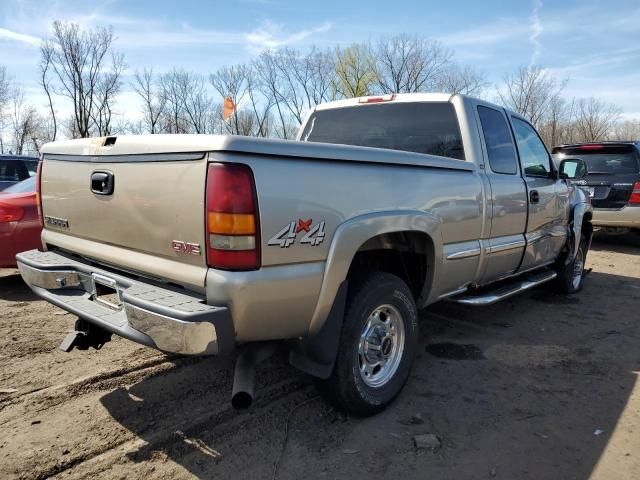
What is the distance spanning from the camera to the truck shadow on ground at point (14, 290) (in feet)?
17.9

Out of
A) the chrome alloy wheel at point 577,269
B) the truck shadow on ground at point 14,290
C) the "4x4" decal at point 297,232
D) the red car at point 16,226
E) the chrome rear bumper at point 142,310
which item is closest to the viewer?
the chrome rear bumper at point 142,310

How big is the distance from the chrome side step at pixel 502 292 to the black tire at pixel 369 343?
82 cm

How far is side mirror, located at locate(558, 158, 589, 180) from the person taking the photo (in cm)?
519

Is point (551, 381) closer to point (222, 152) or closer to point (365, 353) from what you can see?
point (365, 353)

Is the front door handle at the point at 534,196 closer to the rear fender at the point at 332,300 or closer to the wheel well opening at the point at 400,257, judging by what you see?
the wheel well opening at the point at 400,257

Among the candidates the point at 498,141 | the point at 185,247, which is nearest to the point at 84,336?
the point at 185,247

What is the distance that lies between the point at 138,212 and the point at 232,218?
2.15 ft

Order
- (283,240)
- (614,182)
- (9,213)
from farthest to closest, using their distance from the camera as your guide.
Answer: (614,182)
(9,213)
(283,240)

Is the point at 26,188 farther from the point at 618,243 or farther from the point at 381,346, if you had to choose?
the point at 618,243

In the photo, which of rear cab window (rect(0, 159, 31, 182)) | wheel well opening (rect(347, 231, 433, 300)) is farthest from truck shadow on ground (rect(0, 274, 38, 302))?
wheel well opening (rect(347, 231, 433, 300))

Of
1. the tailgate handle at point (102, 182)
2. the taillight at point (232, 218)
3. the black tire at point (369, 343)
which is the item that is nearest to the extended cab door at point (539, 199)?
the black tire at point (369, 343)

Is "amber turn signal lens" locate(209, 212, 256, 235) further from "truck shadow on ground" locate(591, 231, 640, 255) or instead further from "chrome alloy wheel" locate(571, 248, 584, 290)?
"truck shadow on ground" locate(591, 231, 640, 255)

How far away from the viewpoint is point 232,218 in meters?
2.11

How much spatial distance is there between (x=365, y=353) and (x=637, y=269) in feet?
21.9
